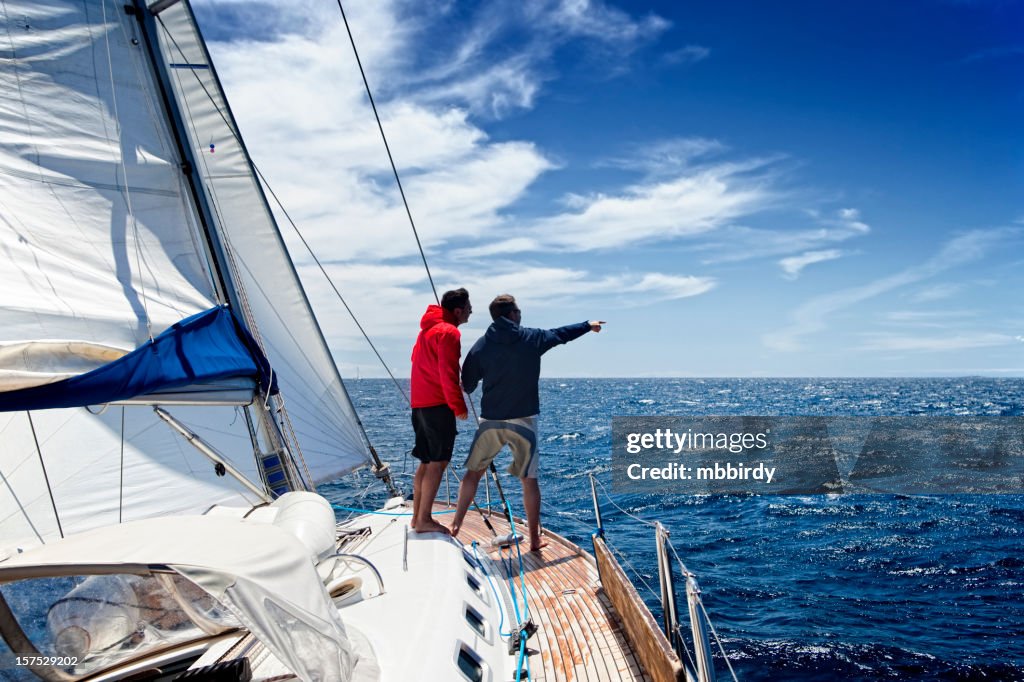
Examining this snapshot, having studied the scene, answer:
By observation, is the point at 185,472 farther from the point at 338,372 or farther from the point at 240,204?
the point at 240,204

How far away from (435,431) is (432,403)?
0.81 ft

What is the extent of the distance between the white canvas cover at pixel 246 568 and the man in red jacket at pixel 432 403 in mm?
2492

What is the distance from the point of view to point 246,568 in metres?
2.30

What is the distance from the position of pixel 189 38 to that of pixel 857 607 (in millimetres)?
11256

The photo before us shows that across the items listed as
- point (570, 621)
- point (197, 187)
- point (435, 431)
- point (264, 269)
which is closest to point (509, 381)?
point (435, 431)

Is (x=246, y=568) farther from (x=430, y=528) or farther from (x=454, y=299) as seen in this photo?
(x=454, y=299)

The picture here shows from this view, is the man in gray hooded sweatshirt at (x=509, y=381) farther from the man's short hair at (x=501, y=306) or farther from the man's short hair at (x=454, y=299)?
the man's short hair at (x=454, y=299)

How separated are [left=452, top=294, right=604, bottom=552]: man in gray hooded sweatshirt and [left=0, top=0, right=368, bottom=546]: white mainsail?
1.91 metres

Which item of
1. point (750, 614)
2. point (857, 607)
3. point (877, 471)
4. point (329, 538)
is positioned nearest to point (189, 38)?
point (329, 538)

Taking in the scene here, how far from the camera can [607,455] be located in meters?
25.7

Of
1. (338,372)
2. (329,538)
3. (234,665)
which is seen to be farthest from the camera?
(338,372)

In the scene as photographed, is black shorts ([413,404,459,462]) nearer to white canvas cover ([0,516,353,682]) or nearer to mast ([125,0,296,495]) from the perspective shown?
mast ([125,0,296,495])

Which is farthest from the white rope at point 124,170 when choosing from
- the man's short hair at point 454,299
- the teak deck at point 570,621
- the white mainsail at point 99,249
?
the teak deck at point 570,621

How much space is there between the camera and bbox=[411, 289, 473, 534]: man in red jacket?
5.18 metres
